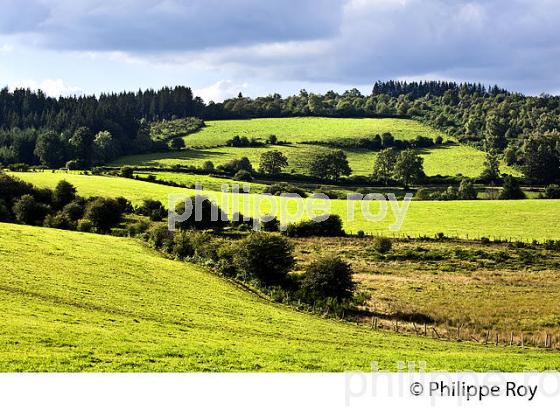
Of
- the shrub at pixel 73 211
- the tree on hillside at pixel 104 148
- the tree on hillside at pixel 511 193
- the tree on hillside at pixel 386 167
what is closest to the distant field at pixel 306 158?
the tree on hillside at pixel 104 148

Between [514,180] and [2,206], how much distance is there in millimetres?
108209

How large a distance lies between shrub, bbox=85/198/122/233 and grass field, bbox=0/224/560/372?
872 inches

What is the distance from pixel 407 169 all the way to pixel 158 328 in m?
113

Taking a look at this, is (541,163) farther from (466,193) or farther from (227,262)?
(227,262)

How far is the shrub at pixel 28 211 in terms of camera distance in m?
72.4

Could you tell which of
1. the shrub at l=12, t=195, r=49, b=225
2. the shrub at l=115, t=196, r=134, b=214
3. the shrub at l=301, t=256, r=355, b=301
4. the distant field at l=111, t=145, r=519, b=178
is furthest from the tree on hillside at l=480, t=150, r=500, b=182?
the shrub at l=12, t=195, r=49, b=225

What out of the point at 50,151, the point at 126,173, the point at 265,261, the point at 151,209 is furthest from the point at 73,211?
the point at 50,151

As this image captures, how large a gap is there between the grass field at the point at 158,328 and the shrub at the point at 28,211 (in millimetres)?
18947

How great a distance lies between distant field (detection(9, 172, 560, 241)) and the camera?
278 feet

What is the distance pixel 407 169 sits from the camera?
451 ft

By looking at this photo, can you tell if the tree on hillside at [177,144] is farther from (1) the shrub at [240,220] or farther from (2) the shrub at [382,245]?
(2) the shrub at [382,245]

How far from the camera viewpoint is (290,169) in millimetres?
151625

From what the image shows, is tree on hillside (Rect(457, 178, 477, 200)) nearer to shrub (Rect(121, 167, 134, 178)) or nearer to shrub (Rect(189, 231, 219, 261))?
shrub (Rect(121, 167, 134, 178))

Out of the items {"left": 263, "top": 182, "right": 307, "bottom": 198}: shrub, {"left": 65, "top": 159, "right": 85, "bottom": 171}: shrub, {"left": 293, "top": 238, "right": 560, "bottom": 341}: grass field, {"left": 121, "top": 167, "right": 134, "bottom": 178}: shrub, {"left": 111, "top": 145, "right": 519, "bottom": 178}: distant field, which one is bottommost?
{"left": 293, "top": 238, "right": 560, "bottom": 341}: grass field
